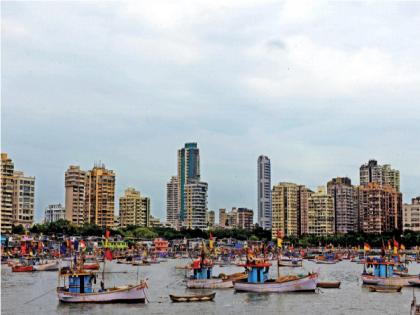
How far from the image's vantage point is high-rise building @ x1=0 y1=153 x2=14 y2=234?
15012 centimetres

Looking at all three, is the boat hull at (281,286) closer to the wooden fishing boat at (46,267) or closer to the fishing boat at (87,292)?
the fishing boat at (87,292)

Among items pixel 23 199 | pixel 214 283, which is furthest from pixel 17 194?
pixel 214 283

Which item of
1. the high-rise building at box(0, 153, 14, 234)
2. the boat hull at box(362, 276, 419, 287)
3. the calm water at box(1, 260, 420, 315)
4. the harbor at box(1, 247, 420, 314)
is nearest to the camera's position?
the calm water at box(1, 260, 420, 315)

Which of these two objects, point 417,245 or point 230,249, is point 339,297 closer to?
point 230,249

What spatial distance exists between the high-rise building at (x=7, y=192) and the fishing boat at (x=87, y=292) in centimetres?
9714

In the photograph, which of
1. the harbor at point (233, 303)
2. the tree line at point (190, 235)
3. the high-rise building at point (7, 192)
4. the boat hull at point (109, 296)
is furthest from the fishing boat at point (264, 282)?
the tree line at point (190, 235)

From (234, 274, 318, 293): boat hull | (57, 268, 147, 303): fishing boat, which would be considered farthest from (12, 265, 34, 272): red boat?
(57, 268, 147, 303): fishing boat

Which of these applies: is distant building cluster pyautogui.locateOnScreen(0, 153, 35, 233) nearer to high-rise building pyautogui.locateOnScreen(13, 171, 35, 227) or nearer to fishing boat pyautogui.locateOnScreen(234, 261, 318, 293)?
high-rise building pyautogui.locateOnScreen(13, 171, 35, 227)

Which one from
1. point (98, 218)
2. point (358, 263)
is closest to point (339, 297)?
point (358, 263)

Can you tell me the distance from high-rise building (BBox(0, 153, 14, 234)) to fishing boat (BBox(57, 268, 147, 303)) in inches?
3824

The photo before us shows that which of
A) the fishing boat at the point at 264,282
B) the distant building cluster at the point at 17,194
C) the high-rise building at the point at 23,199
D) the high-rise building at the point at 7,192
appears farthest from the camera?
the high-rise building at the point at 23,199

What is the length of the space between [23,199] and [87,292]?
120 metres

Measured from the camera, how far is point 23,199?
167 metres

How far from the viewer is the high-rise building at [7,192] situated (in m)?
150
